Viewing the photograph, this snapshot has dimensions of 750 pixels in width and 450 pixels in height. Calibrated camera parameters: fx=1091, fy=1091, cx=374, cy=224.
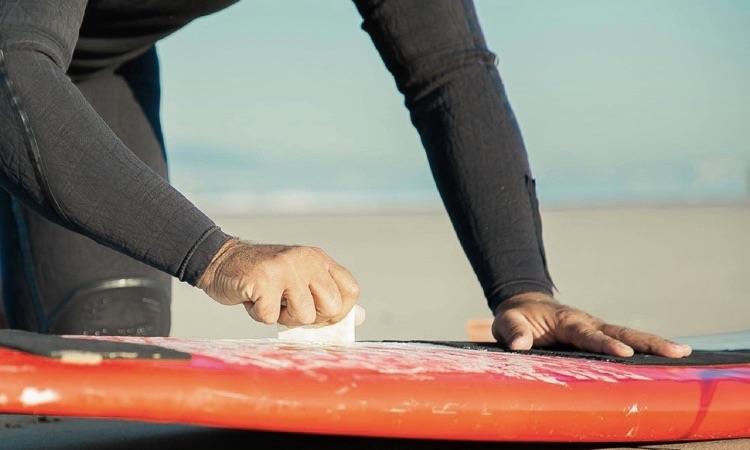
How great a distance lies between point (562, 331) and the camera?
1.79m

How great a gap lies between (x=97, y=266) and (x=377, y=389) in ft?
3.89

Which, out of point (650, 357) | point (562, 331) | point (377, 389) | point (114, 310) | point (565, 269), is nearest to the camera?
point (377, 389)

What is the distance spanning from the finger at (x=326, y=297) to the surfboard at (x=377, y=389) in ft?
0.17

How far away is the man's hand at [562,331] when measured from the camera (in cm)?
169

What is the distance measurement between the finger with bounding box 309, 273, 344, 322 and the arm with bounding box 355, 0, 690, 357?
580 millimetres

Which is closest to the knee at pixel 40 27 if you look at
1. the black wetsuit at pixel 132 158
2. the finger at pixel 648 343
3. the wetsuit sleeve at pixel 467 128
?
the black wetsuit at pixel 132 158

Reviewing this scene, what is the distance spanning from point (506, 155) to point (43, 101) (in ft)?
2.96

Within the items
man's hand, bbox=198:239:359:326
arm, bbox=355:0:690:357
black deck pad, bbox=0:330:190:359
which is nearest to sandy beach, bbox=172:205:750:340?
arm, bbox=355:0:690:357

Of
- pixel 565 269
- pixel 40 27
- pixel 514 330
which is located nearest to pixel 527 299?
pixel 514 330

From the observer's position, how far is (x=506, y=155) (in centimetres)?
200

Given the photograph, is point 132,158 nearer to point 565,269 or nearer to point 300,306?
point 300,306

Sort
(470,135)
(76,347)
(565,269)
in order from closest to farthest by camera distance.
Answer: (76,347) → (470,135) → (565,269)

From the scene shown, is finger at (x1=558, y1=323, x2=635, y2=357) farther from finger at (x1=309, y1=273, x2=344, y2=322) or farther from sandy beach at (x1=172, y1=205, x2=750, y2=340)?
sandy beach at (x1=172, y1=205, x2=750, y2=340)

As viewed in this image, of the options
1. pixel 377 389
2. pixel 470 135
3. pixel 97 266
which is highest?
pixel 470 135
